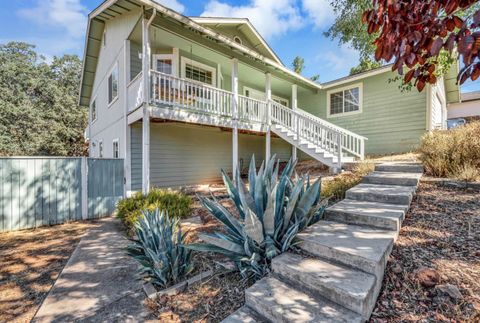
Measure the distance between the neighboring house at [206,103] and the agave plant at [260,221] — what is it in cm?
466

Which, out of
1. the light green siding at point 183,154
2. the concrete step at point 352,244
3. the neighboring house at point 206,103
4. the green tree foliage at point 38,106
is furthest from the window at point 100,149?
the green tree foliage at point 38,106

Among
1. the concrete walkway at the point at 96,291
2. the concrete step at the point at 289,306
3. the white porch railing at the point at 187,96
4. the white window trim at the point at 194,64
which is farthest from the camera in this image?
the white window trim at the point at 194,64

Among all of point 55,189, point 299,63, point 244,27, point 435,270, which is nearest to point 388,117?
point 244,27

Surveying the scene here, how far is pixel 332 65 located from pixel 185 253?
57.7 ft

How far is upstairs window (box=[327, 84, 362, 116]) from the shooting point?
11.4 m

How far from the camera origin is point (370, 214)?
316 cm

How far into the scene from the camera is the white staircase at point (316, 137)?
818cm

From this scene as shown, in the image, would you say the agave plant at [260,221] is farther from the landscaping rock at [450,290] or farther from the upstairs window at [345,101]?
the upstairs window at [345,101]

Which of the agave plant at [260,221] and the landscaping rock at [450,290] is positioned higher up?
the agave plant at [260,221]

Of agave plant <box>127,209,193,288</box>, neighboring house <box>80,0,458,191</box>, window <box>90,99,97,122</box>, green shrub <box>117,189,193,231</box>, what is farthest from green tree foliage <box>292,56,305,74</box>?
agave plant <box>127,209,193,288</box>

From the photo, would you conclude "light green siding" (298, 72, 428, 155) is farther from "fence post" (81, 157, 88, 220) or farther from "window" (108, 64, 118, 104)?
"fence post" (81, 157, 88, 220)

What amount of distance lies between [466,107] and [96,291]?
26614 millimetres

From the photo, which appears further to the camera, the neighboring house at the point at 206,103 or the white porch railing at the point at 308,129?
the white porch railing at the point at 308,129

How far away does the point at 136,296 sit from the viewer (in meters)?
2.76
